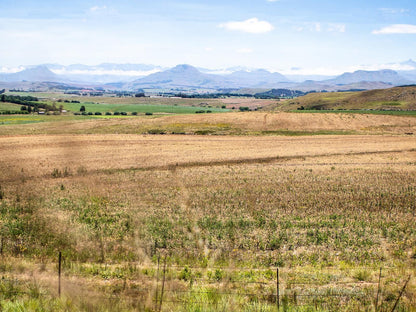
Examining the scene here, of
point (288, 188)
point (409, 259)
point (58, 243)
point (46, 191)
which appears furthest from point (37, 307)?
point (288, 188)


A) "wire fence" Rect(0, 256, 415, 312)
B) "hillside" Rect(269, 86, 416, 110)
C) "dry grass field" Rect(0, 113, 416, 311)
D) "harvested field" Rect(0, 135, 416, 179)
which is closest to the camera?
"wire fence" Rect(0, 256, 415, 312)

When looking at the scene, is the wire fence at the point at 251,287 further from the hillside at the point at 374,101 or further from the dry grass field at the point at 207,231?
the hillside at the point at 374,101

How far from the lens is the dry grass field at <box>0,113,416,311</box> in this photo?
1007 cm

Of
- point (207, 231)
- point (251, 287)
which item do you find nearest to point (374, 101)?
point (207, 231)

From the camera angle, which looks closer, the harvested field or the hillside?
the harvested field

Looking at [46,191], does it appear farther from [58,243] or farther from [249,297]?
[249,297]

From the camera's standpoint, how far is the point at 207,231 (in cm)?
1769

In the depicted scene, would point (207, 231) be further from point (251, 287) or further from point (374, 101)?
point (374, 101)

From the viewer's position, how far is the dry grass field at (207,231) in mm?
10070

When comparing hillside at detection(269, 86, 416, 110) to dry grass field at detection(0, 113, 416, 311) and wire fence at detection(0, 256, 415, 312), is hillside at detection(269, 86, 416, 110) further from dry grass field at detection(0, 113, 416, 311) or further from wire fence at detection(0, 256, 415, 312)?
wire fence at detection(0, 256, 415, 312)

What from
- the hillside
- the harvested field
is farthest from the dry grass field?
the hillside

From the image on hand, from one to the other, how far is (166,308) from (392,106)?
148656 millimetres

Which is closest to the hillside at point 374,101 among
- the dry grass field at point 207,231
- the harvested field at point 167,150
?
the harvested field at point 167,150

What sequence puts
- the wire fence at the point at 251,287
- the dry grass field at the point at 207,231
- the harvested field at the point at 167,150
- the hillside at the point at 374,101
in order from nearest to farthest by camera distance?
the wire fence at the point at 251,287 → the dry grass field at the point at 207,231 → the harvested field at the point at 167,150 → the hillside at the point at 374,101
